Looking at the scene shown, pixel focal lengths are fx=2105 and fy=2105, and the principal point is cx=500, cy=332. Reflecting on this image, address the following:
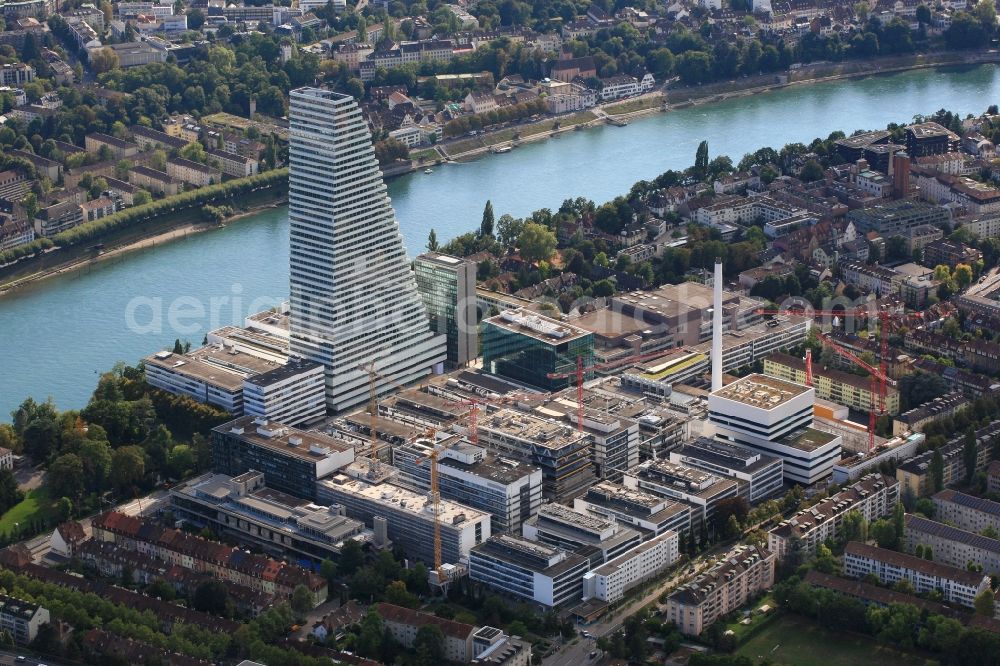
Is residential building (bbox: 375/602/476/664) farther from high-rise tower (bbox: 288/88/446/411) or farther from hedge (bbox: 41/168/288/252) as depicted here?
hedge (bbox: 41/168/288/252)

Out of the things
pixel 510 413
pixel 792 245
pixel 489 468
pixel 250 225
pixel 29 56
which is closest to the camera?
pixel 489 468

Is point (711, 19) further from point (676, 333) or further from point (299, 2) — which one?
point (676, 333)

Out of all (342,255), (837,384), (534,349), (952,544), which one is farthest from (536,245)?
(952,544)

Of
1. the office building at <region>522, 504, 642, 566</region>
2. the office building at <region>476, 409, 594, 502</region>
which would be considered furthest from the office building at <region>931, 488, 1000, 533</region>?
the office building at <region>476, 409, 594, 502</region>

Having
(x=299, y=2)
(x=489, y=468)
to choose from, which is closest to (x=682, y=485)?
(x=489, y=468)

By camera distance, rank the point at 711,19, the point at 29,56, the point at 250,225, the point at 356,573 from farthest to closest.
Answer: the point at 711,19 → the point at 29,56 → the point at 250,225 → the point at 356,573

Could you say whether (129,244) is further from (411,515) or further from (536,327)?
(411,515)
